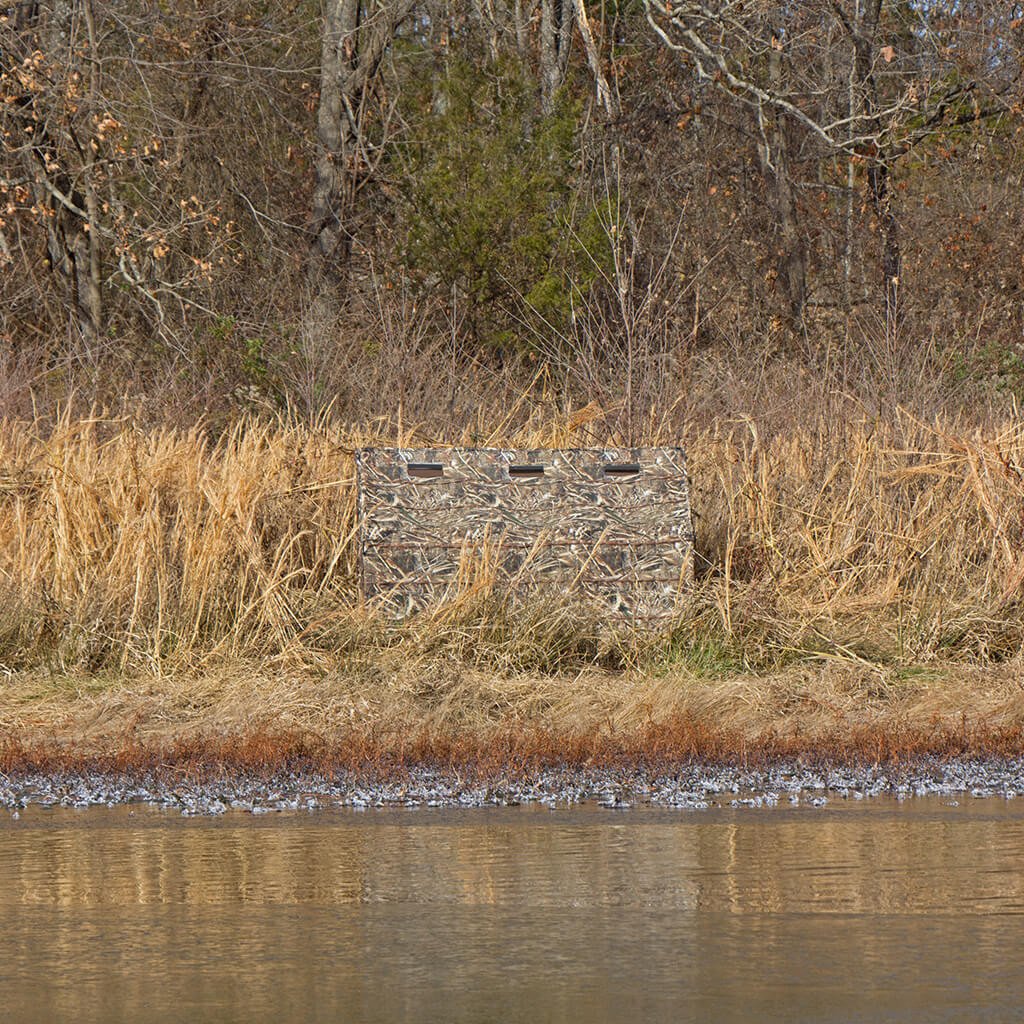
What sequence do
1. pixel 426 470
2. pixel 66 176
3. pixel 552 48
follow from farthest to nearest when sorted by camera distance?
pixel 552 48
pixel 66 176
pixel 426 470

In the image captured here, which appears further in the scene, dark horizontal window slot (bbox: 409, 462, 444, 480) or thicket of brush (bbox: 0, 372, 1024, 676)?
dark horizontal window slot (bbox: 409, 462, 444, 480)

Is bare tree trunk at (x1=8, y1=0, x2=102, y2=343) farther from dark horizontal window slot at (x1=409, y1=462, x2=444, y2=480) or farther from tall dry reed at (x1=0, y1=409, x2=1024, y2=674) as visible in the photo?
dark horizontal window slot at (x1=409, y1=462, x2=444, y2=480)

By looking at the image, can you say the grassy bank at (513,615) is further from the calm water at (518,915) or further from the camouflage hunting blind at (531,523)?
the calm water at (518,915)

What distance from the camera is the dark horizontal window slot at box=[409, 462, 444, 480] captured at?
1156cm

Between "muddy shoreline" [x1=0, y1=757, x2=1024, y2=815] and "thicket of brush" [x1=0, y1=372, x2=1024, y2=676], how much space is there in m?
2.09

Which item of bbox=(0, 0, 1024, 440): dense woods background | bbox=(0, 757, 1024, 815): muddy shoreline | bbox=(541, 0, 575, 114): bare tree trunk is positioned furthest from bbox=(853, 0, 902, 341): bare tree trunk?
bbox=(0, 757, 1024, 815): muddy shoreline

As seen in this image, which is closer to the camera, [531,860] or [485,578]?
[531,860]

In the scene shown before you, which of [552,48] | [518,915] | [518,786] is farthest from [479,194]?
[518,915]

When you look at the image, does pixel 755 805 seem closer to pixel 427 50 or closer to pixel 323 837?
pixel 323 837

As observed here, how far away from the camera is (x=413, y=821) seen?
283 inches

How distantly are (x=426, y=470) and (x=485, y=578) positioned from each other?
1145 millimetres

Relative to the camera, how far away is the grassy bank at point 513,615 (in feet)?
30.9

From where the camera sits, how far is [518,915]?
543 cm

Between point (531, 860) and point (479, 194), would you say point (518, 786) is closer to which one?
point (531, 860)
